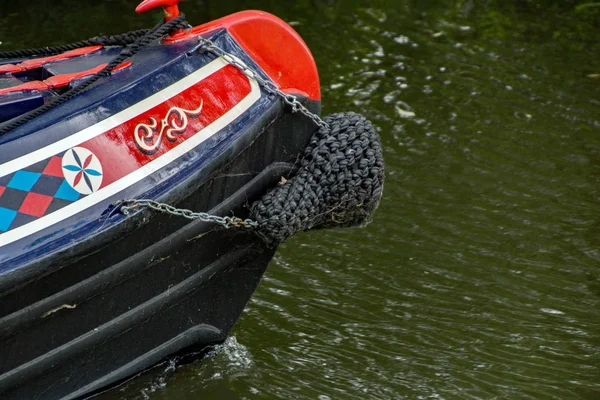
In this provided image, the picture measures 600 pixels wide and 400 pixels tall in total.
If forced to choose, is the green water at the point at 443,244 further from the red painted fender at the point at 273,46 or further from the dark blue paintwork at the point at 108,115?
the red painted fender at the point at 273,46

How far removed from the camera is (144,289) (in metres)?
3.43

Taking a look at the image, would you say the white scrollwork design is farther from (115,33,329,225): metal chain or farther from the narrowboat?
(115,33,329,225): metal chain

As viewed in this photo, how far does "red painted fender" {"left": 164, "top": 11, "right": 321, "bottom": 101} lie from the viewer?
11.8 feet

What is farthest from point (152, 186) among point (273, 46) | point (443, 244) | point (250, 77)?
point (443, 244)

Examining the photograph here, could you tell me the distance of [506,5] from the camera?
874 centimetres

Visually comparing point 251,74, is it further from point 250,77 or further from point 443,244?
point 443,244

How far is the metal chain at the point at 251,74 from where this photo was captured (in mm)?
3494

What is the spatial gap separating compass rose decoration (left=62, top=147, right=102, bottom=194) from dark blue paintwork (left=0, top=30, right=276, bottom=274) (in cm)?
6

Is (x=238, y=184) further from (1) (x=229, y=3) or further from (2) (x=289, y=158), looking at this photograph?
(1) (x=229, y=3)

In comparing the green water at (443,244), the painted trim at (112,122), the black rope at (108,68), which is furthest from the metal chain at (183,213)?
the green water at (443,244)

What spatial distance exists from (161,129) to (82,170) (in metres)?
0.32

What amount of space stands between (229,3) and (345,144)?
17.2 ft

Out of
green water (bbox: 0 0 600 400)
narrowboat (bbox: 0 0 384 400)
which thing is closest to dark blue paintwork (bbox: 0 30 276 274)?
narrowboat (bbox: 0 0 384 400)

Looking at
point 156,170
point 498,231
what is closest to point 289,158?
point 156,170
